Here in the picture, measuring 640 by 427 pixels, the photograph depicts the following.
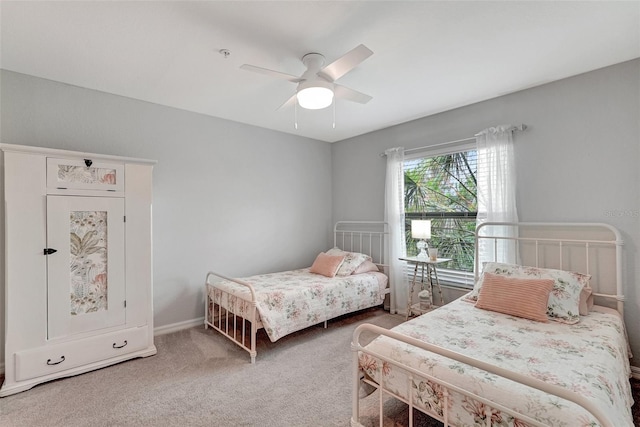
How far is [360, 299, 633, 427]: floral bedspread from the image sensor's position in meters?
1.21

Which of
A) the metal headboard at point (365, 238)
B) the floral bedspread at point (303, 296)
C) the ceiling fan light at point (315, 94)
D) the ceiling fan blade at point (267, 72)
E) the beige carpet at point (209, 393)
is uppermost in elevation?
the ceiling fan blade at point (267, 72)

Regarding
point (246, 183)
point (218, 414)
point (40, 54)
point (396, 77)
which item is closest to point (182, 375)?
point (218, 414)

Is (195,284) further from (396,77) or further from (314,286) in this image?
(396,77)

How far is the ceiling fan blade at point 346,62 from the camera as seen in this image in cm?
175

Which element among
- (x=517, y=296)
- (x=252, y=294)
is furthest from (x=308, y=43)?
(x=517, y=296)

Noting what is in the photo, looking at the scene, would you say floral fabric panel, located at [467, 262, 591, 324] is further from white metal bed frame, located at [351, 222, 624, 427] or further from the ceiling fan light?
the ceiling fan light

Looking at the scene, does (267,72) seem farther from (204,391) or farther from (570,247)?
(570,247)

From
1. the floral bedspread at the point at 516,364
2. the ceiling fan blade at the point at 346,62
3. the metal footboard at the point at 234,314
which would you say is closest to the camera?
the floral bedspread at the point at 516,364

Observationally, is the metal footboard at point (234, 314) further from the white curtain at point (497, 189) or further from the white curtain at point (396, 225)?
the white curtain at point (497, 189)

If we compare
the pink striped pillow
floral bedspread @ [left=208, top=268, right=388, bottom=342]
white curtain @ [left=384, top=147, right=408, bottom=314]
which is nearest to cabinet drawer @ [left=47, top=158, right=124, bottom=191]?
floral bedspread @ [left=208, top=268, right=388, bottom=342]

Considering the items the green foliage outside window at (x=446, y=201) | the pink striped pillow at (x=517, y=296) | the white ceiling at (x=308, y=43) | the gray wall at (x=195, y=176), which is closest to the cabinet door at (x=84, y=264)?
the gray wall at (x=195, y=176)

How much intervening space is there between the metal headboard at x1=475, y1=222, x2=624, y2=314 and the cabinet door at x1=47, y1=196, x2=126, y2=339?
133 inches

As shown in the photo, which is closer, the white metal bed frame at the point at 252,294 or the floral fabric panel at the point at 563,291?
the floral fabric panel at the point at 563,291

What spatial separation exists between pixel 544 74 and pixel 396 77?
1256 millimetres
